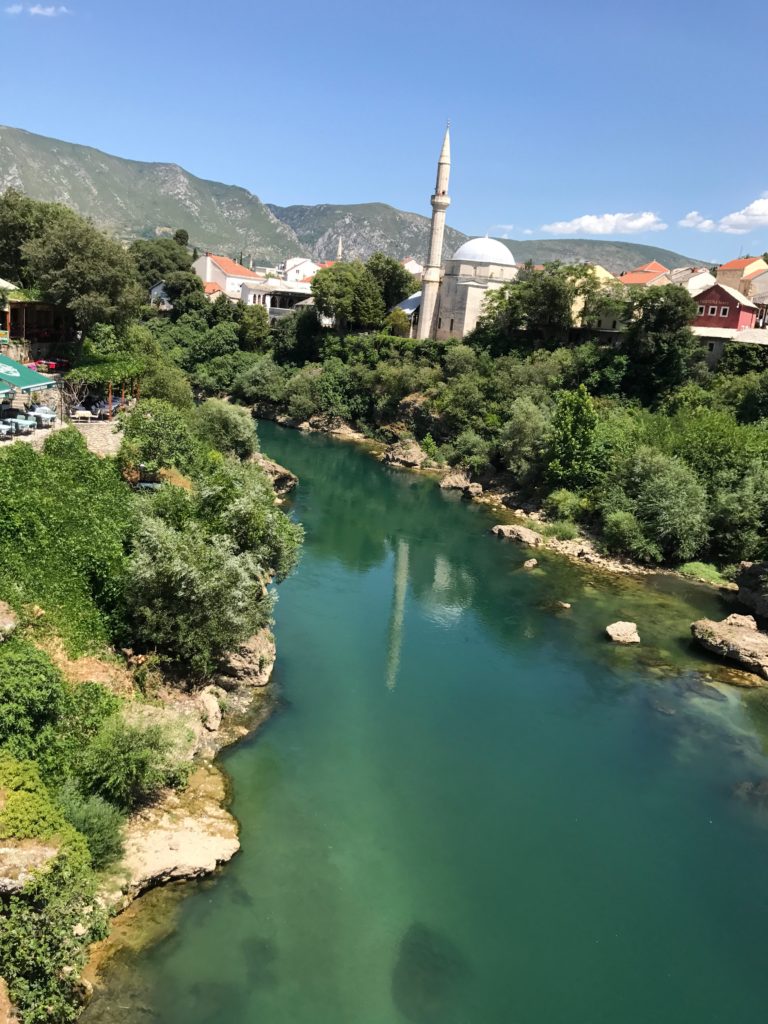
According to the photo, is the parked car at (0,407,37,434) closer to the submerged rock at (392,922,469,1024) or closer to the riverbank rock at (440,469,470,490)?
A: the submerged rock at (392,922,469,1024)

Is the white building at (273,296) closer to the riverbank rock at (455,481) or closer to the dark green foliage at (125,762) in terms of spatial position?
the riverbank rock at (455,481)

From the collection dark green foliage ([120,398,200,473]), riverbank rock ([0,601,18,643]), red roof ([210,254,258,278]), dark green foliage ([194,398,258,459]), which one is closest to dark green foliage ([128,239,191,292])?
red roof ([210,254,258,278])

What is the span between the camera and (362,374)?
52219mm

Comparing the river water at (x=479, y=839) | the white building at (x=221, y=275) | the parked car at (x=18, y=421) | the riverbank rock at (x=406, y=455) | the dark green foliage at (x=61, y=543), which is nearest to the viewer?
the river water at (x=479, y=839)

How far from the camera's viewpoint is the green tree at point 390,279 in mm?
60875

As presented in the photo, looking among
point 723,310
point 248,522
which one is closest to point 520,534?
point 248,522

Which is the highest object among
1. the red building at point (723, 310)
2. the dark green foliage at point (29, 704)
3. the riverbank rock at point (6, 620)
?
the red building at point (723, 310)

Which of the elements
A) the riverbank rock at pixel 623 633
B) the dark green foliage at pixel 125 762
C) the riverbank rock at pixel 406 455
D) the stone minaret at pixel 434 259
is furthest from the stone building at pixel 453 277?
the dark green foliage at pixel 125 762

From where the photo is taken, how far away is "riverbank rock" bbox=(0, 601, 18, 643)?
12875 mm

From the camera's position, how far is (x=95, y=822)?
11.0 metres

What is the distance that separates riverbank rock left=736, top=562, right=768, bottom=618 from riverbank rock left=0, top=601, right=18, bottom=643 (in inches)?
861

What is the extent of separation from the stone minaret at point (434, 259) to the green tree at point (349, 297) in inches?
155

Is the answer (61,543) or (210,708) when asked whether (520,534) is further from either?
(61,543)

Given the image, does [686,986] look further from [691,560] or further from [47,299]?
[47,299]
